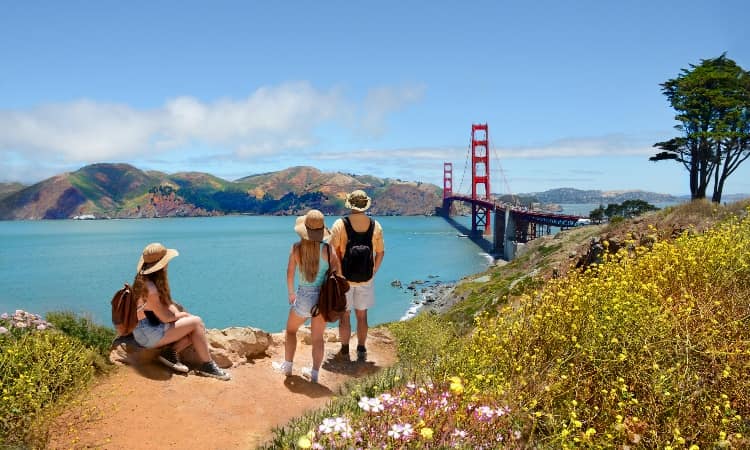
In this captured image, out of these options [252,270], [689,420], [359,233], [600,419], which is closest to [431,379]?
[600,419]

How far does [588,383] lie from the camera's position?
3168 millimetres

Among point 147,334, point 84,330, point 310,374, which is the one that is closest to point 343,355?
point 310,374

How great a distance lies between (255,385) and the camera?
5.75 metres

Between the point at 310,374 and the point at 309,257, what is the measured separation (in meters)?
1.66

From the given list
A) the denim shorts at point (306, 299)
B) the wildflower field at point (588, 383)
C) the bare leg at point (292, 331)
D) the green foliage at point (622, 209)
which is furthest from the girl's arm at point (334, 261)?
the green foliage at point (622, 209)

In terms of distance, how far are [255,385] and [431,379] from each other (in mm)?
2910

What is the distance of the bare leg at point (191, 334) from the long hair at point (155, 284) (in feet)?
0.95

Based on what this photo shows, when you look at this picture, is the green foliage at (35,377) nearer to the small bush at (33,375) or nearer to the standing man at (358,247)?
the small bush at (33,375)

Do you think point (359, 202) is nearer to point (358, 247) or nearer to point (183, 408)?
point (358, 247)

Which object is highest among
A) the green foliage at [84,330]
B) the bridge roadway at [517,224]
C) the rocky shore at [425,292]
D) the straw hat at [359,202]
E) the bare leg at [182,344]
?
the straw hat at [359,202]

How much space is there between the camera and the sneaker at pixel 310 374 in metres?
5.99

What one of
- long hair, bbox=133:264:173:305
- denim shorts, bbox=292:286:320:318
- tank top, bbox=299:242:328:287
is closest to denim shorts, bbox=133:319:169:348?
long hair, bbox=133:264:173:305

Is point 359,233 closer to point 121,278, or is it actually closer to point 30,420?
point 30,420

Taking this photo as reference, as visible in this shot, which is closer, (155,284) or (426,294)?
(155,284)
